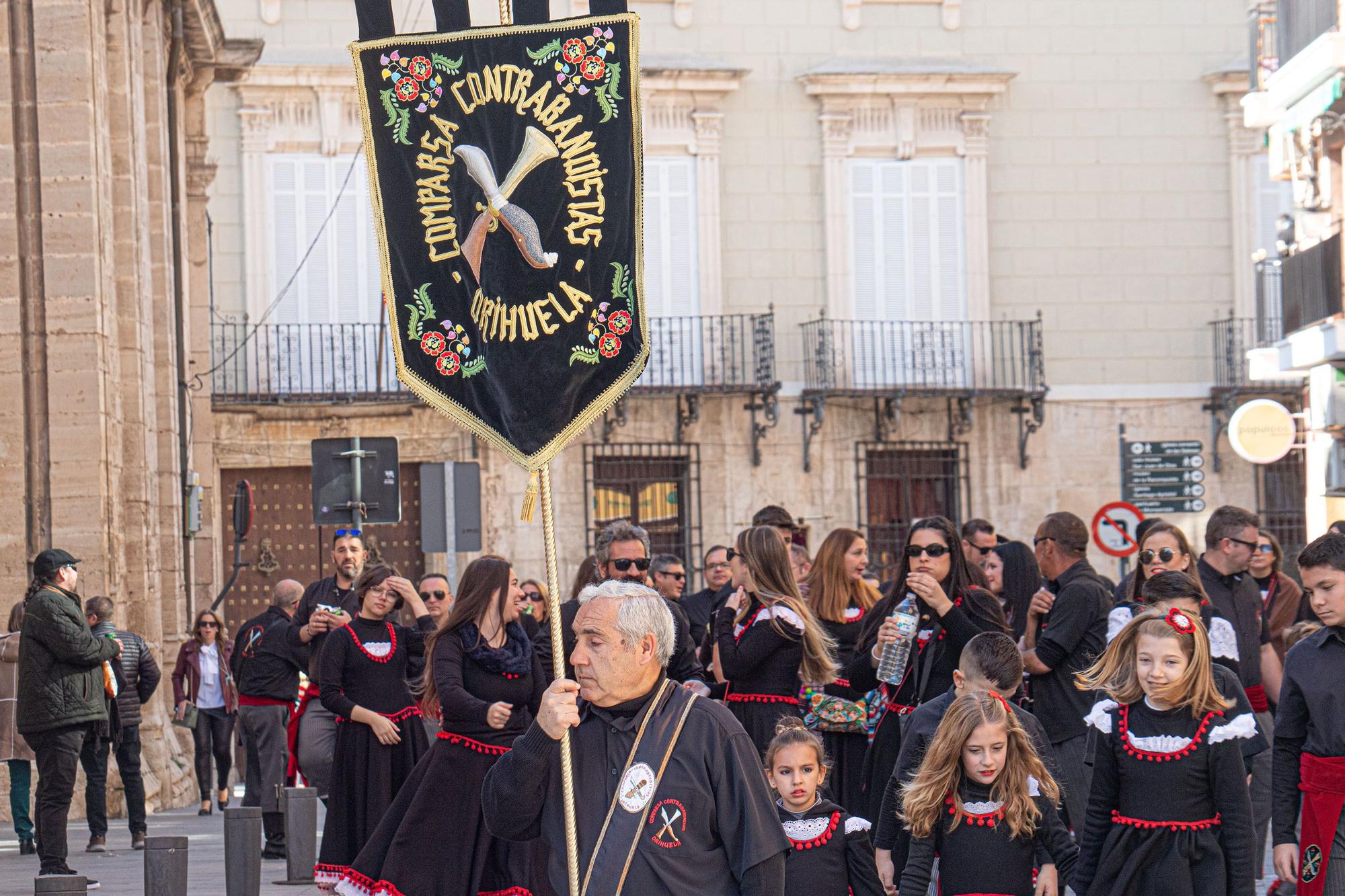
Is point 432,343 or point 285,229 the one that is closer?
point 432,343

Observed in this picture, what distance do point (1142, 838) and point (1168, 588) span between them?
4.50 ft

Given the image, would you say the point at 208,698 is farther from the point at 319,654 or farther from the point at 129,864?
the point at 319,654

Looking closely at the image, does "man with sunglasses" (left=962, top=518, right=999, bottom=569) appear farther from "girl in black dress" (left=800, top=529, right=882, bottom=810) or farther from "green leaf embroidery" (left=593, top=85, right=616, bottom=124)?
"green leaf embroidery" (left=593, top=85, right=616, bottom=124)

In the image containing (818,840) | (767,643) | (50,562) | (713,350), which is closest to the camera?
(818,840)

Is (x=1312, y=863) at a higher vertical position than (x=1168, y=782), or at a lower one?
lower

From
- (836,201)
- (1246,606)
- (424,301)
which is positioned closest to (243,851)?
(424,301)

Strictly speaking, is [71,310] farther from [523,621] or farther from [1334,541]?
[1334,541]

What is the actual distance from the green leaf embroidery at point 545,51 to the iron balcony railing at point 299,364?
19.2 m

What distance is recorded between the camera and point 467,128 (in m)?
6.42

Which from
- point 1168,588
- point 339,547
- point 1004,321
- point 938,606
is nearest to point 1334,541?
point 1168,588

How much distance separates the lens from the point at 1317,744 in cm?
695

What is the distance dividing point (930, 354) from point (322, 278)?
330 inches

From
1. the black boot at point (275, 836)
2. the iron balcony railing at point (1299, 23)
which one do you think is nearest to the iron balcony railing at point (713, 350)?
the iron balcony railing at point (1299, 23)

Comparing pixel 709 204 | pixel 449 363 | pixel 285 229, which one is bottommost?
pixel 449 363
